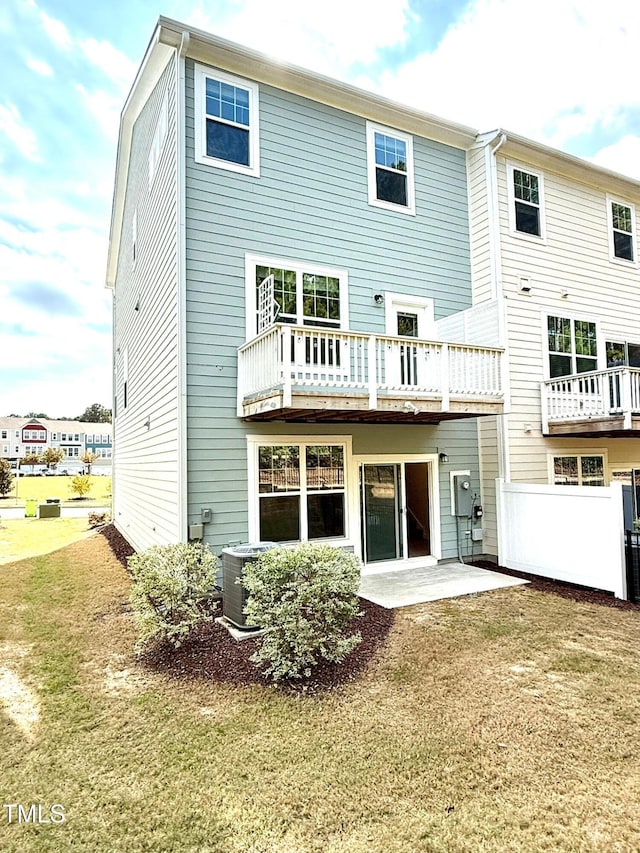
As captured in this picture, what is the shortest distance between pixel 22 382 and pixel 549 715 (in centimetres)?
8282

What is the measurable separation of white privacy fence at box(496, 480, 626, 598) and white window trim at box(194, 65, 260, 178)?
287 inches

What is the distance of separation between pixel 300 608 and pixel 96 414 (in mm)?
87679

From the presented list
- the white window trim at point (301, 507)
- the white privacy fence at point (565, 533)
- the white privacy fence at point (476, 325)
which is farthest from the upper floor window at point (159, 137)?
the white privacy fence at point (565, 533)

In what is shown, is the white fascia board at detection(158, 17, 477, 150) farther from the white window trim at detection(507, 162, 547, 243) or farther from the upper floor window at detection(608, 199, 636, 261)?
the upper floor window at detection(608, 199, 636, 261)

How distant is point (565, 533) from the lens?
8180 millimetres

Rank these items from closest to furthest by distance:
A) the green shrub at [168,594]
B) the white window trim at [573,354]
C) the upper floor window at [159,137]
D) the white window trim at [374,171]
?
the green shrub at [168,594]
the upper floor window at [159,137]
the white window trim at [374,171]
the white window trim at [573,354]

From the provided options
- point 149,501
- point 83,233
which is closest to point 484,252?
point 149,501

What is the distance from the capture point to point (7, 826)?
2.85 metres

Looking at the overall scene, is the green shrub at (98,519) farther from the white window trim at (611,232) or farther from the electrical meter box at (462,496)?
the white window trim at (611,232)

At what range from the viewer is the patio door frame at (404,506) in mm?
8992

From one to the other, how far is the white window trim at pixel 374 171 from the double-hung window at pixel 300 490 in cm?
480

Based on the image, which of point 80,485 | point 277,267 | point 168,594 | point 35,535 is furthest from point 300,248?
point 80,485

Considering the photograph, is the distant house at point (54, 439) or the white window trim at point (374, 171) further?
the distant house at point (54, 439)

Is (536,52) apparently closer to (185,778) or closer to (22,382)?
(185,778)
